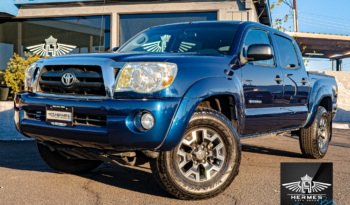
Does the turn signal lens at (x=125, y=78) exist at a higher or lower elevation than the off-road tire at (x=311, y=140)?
higher

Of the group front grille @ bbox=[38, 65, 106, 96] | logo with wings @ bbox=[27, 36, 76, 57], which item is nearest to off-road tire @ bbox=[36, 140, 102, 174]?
front grille @ bbox=[38, 65, 106, 96]

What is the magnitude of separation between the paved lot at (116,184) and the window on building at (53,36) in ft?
22.5

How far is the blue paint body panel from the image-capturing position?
2889mm

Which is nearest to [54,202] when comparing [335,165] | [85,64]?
[85,64]

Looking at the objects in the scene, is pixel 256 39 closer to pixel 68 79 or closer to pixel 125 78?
pixel 125 78

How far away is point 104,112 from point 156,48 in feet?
4.97

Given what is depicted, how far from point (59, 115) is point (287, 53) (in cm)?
355

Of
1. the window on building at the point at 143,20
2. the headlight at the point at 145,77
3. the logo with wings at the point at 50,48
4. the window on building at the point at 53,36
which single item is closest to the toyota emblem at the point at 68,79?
the headlight at the point at 145,77

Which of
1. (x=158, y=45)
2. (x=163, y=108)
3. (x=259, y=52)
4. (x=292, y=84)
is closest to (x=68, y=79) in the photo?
(x=163, y=108)

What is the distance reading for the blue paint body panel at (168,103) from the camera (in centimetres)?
289

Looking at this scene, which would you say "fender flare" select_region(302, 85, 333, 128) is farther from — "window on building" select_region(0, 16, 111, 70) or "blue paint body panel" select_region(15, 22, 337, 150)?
"window on building" select_region(0, 16, 111, 70)

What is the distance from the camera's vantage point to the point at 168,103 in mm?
2936

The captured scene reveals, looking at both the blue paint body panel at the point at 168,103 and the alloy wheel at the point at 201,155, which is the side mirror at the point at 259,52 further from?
the alloy wheel at the point at 201,155

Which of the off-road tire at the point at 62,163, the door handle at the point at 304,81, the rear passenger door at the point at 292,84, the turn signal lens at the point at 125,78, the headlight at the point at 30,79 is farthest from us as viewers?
the door handle at the point at 304,81
